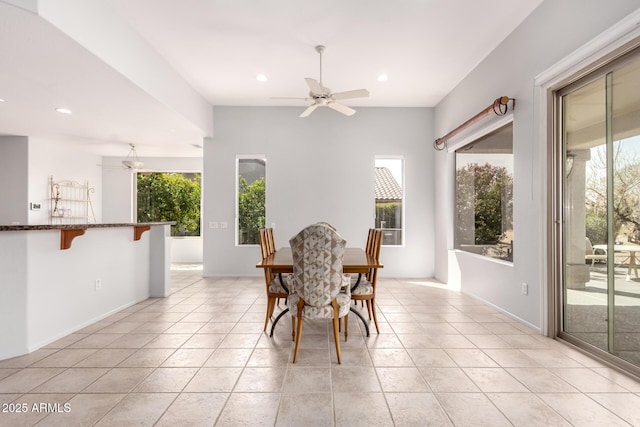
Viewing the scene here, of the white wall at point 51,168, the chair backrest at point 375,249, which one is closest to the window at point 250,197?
the chair backrest at point 375,249

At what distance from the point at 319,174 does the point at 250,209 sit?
57.2 inches

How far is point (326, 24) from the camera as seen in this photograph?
337cm

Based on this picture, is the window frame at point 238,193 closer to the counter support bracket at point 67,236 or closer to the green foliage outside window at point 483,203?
the counter support bracket at point 67,236

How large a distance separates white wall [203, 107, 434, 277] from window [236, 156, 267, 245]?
140 millimetres

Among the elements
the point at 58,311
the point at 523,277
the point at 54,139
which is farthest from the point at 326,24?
the point at 54,139

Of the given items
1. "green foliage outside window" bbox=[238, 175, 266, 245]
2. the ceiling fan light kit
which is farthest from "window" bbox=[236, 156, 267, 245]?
the ceiling fan light kit

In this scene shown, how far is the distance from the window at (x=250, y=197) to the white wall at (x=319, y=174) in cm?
14

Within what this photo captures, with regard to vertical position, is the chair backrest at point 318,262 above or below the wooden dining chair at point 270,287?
above

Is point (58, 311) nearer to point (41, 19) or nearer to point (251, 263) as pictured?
point (41, 19)

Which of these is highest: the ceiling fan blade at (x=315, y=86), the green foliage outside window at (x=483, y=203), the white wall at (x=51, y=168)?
the ceiling fan blade at (x=315, y=86)

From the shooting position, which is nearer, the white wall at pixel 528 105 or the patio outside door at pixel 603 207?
the patio outside door at pixel 603 207

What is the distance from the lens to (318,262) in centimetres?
239

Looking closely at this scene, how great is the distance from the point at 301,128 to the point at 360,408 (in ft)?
16.0

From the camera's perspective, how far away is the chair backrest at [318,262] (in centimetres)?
237
